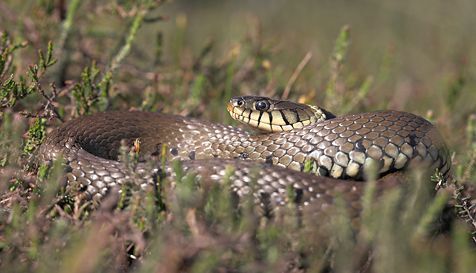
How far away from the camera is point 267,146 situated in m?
4.71

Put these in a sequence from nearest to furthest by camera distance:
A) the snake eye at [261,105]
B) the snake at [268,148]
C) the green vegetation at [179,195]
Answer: the green vegetation at [179,195] → the snake at [268,148] → the snake eye at [261,105]

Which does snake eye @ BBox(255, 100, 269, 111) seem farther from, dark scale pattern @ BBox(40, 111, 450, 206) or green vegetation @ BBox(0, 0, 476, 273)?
green vegetation @ BBox(0, 0, 476, 273)

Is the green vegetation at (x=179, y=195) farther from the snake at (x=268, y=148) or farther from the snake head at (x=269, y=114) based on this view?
the snake head at (x=269, y=114)

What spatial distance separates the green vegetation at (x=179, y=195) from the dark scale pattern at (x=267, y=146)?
0.20m

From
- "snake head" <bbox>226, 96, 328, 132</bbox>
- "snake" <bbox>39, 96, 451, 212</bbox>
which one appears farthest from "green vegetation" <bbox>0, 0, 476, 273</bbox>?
"snake head" <bbox>226, 96, 328, 132</bbox>

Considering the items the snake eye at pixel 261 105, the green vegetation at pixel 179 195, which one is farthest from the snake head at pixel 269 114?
the green vegetation at pixel 179 195

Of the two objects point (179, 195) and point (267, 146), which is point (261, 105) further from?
point (179, 195)

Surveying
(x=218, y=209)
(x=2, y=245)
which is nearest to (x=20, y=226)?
(x=2, y=245)

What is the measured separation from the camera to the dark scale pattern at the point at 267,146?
4.05m

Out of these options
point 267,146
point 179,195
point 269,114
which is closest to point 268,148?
point 267,146

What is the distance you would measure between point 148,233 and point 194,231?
0.45 meters

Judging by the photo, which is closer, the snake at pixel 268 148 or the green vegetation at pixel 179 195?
the green vegetation at pixel 179 195

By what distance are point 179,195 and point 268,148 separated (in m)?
1.51

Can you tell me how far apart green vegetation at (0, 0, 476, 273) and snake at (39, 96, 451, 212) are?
0.15 m
